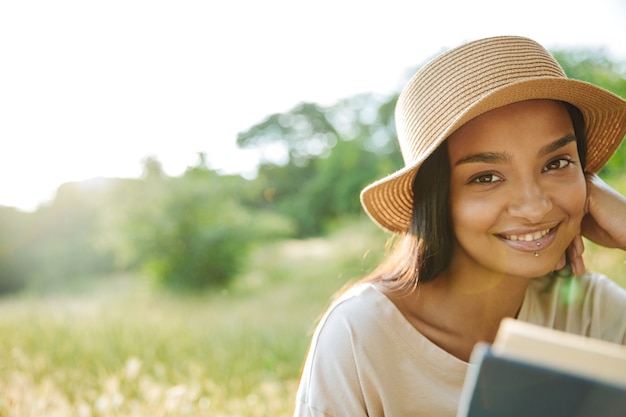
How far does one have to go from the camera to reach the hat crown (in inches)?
64.1

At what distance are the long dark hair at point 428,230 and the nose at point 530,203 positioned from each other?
8.7 inches

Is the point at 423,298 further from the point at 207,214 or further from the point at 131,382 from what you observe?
the point at 207,214

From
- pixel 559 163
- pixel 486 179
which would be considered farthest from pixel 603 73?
pixel 486 179

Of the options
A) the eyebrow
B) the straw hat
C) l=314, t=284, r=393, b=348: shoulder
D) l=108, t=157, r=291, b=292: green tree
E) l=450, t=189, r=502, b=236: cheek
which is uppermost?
the straw hat

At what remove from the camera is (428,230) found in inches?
72.6

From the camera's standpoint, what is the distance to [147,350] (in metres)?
4.23

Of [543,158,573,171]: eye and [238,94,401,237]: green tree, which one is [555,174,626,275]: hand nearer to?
[543,158,573,171]: eye

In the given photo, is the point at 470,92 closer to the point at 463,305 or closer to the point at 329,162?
the point at 463,305

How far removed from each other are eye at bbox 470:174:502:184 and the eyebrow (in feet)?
0.20

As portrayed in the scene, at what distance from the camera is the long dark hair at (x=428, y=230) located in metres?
1.77

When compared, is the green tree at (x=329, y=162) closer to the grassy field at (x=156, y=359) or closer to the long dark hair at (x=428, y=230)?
the grassy field at (x=156, y=359)

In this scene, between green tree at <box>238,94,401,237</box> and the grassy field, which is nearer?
the grassy field

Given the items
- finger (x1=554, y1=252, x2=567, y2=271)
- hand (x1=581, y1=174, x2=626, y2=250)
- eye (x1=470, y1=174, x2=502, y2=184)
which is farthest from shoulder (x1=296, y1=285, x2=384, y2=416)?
hand (x1=581, y1=174, x2=626, y2=250)

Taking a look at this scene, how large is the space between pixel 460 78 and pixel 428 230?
0.50 meters
